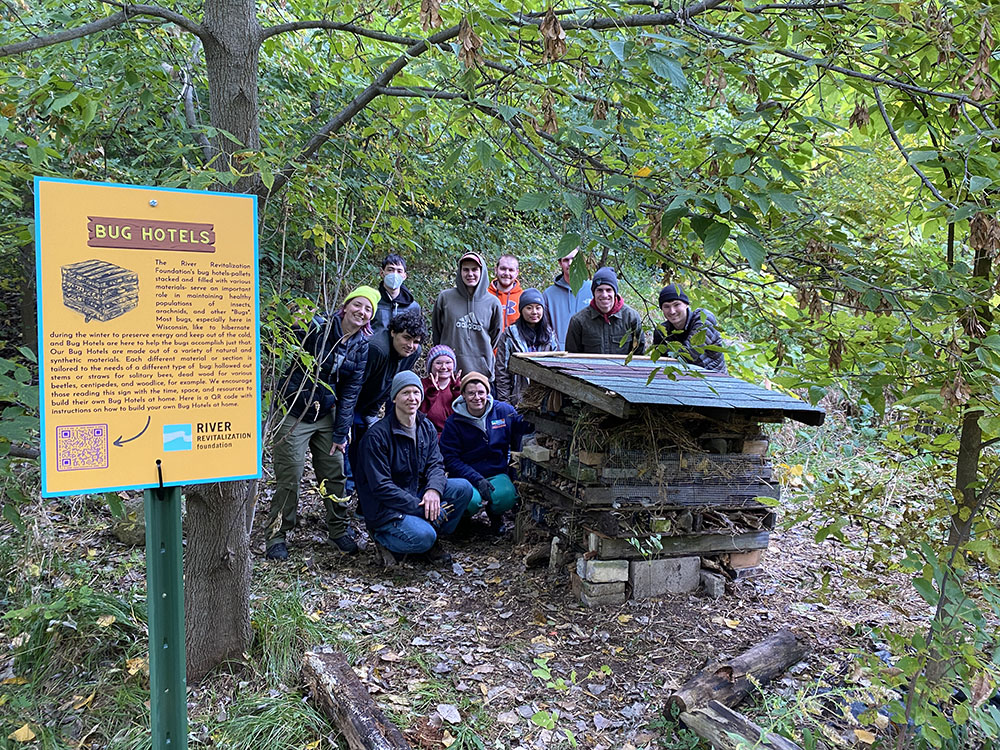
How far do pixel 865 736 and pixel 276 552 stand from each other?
400 cm

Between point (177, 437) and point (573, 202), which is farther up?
point (573, 202)

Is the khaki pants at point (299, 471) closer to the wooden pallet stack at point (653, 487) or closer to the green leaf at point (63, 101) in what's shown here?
the wooden pallet stack at point (653, 487)

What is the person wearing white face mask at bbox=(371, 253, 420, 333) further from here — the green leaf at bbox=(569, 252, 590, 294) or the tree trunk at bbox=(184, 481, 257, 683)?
the green leaf at bbox=(569, 252, 590, 294)

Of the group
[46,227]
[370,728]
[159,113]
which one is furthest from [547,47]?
[159,113]

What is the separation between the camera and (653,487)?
4805 millimetres

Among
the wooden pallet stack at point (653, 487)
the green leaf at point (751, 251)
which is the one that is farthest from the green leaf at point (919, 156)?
the wooden pallet stack at point (653, 487)

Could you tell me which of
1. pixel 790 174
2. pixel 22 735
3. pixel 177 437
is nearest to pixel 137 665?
pixel 22 735

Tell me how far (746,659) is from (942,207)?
105 inches

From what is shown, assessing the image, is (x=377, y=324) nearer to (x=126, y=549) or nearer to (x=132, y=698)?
(x=126, y=549)

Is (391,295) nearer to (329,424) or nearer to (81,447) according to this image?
(329,424)

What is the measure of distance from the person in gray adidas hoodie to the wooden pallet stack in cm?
153

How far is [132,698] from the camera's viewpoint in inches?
129

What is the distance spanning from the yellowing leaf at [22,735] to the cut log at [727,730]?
3.03m

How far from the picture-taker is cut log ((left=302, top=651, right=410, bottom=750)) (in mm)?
3035
